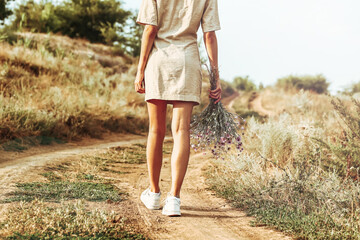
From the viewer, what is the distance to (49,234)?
2.52 m

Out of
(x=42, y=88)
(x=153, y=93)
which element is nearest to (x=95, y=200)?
(x=153, y=93)

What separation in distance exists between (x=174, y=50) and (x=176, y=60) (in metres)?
0.10

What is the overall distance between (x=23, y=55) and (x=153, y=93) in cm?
969

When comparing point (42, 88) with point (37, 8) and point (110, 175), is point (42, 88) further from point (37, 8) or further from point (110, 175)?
point (37, 8)

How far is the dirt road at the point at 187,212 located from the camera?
288 cm

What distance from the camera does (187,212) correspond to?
3418 mm

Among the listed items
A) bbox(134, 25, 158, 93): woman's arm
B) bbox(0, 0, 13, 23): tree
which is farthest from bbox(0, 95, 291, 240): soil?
bbox(0, 0, 13, 23): tree

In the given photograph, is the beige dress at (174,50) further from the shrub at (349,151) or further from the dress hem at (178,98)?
the shrub at (349,151)

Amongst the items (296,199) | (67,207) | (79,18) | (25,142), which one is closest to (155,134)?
(67,207)

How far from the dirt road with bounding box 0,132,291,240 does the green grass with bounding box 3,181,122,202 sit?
6.6 inches

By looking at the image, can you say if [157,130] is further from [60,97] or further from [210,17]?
[60,97]

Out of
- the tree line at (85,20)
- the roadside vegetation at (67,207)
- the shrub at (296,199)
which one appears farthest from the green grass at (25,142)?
the tree line at (85,20)

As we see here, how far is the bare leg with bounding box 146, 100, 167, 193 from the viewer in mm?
3385

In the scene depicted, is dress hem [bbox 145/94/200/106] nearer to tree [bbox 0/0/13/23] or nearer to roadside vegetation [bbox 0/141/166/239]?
roadside vegetation [bbox 0/141/166/239]
